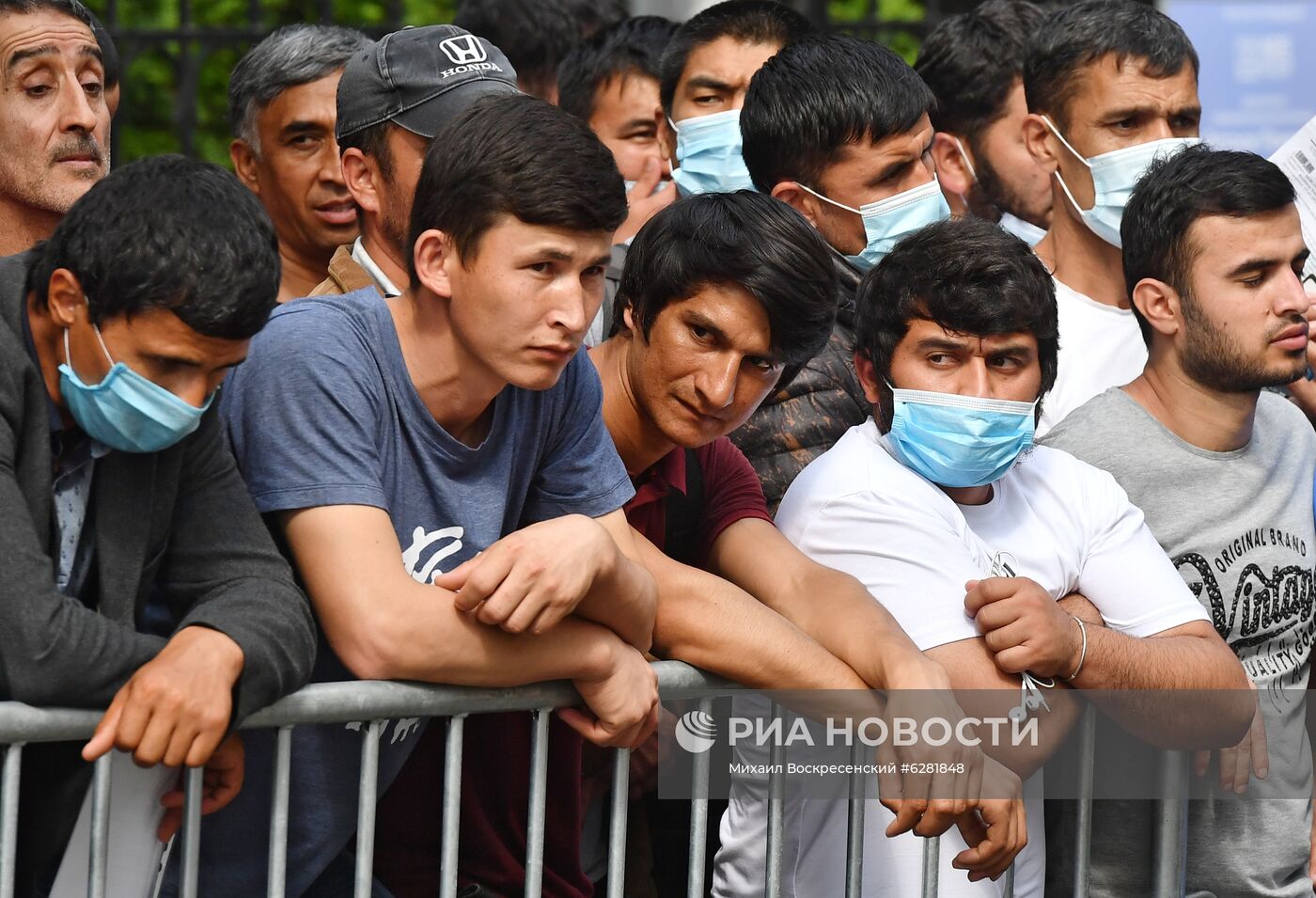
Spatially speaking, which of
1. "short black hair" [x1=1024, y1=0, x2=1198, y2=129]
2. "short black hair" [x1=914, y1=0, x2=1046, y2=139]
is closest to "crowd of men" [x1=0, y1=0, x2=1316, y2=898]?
"short black hair" [x1=1024, y1=0, x2=1198, y2=129]

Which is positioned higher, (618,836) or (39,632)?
(39,632)

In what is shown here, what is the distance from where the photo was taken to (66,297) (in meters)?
2.48

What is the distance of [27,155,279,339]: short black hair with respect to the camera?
245 cm

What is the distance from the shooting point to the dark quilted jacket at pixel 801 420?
383cm

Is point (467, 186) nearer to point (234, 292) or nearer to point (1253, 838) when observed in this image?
point (234, 292)

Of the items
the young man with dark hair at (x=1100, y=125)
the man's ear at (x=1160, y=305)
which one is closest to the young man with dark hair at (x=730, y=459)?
the man's ear at (x=1160, y=305)

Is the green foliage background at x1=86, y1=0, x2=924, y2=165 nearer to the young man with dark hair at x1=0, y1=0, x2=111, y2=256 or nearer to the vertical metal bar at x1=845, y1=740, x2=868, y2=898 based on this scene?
the young man with dark hair at x1=0, y1=0, x2=111, y2=256

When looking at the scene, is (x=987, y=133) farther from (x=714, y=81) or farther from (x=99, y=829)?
(x=99, y=829)

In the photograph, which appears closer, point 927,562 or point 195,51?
point 927,562

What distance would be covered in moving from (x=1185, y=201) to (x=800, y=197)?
0.97m

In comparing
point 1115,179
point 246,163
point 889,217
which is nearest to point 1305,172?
point 1115,179

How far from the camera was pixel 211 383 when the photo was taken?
8.39 feet

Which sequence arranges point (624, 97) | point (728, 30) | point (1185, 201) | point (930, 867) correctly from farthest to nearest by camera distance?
point (624, 97)
point (728, 30)
point (1185, 201)
point (930, 867)

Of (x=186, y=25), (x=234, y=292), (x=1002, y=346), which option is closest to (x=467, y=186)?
(x=234, y=292)
